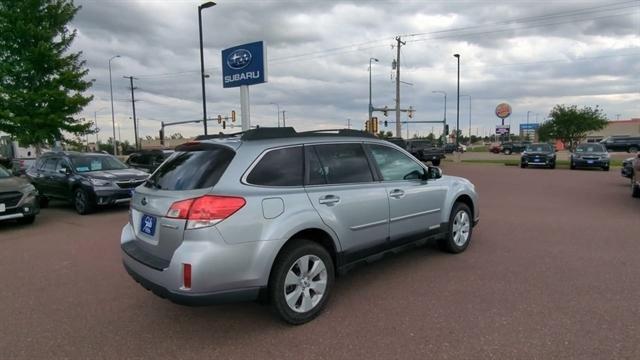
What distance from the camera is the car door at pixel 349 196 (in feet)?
13.0

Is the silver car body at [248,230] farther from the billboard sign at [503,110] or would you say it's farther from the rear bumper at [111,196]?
the billboard sign at [503,110]

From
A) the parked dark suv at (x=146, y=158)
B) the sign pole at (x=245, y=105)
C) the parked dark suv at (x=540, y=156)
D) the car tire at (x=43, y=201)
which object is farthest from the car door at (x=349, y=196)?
the parked dark suv at (x=540, y=156)

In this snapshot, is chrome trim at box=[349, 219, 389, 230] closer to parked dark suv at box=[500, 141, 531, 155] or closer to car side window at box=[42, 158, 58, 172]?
car side window at box=[42, 158, 58, 172]

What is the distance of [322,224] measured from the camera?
3838mm

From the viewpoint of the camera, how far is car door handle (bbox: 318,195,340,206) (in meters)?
3.91

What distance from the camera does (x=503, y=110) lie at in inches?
2035

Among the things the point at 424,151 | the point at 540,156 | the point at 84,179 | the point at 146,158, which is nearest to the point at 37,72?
the point at 146,158

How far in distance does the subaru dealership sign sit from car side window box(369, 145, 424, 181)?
1328 centimetres

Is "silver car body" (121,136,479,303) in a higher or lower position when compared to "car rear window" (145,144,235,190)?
lower

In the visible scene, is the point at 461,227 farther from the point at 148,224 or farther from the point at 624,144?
the point at 624,144

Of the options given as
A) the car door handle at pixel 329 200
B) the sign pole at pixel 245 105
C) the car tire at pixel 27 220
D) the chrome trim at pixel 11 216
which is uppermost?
the sign pole at pixel 245 105

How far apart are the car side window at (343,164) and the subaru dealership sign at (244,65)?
45.0 ft

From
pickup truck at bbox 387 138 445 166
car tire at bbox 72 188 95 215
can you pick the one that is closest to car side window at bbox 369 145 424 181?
car tire at bbox 72 188 95 215

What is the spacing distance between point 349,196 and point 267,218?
103 centimetres
